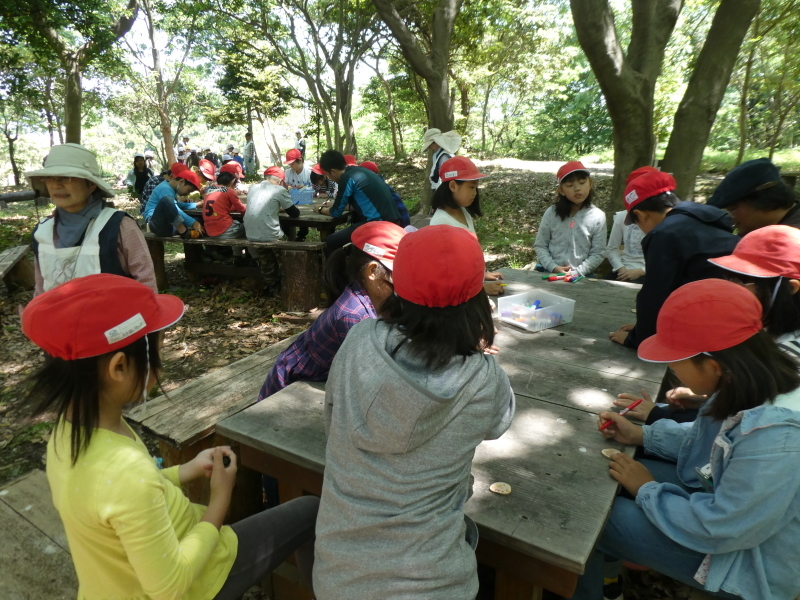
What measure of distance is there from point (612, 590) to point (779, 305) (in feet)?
4.35

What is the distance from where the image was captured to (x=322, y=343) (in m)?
2.29

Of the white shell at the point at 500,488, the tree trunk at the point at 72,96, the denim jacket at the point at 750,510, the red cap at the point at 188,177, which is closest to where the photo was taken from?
the denim jacket at the point at 750,510

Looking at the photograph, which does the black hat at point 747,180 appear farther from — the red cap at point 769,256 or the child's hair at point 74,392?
the child's hair at point 74,392

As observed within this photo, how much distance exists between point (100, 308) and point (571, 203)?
3816 millimetres

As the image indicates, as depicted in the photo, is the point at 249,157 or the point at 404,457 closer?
the point at 404,457

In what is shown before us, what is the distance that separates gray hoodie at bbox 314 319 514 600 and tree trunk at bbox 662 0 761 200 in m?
5.55

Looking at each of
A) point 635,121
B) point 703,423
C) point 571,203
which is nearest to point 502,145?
point 635,121

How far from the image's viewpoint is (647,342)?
5.57 ft

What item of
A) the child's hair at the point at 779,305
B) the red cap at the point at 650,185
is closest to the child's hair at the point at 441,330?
the child's hair at the point at 779,305

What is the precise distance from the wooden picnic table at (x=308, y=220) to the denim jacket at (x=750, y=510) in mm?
5473

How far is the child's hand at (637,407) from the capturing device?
6.51 ft

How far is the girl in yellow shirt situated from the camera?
119cm

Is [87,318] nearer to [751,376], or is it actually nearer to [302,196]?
[751,376]

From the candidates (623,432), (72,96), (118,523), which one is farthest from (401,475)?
(72,96)
